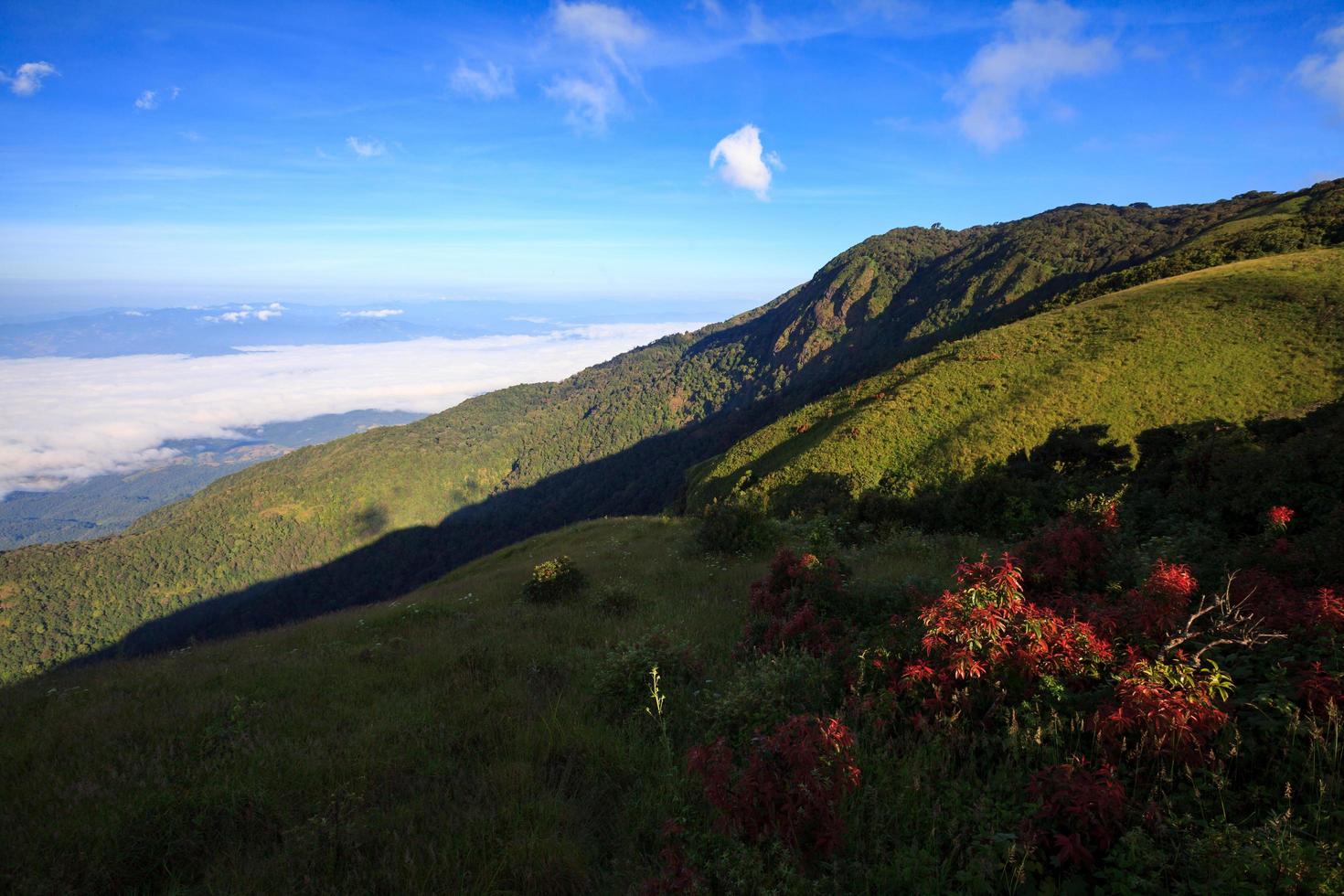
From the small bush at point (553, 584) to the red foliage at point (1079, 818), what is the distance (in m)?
11.1

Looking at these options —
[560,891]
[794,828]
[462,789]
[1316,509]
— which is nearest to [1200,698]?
[794,828]

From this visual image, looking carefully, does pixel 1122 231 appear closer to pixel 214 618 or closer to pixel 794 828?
pixel 794 828

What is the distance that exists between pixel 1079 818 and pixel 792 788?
1.60 m

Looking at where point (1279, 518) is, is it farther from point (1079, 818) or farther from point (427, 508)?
point (427, 508)

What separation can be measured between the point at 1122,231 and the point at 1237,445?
534 feet

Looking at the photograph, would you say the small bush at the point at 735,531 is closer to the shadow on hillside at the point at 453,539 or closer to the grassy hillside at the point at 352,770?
the grassy hillside at the point at 352,770

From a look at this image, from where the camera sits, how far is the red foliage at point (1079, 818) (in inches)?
122

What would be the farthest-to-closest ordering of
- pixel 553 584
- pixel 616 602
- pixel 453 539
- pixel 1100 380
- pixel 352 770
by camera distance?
pixel 453 539, pixel 1100 380, pixel 553 584, pixel 616 602, pixel 352 770

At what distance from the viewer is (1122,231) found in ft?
435

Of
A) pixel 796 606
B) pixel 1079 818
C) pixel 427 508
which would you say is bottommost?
pixel 427 508

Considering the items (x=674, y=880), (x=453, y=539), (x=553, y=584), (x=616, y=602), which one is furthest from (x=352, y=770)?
(x=453, y=539)

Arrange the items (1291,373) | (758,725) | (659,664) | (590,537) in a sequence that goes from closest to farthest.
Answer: (758,725) < (659,664) < (1291,373) < (590,537)

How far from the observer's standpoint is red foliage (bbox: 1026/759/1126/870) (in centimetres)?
309

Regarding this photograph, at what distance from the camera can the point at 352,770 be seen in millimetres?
5188
